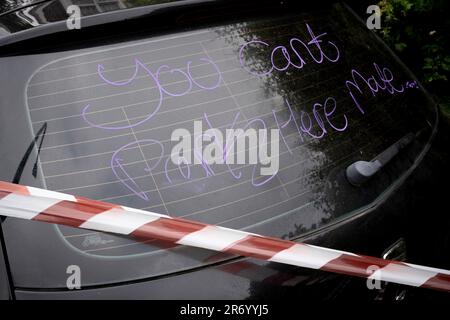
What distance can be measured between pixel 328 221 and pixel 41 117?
3.41ft

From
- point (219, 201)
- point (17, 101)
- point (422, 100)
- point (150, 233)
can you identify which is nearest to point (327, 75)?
point (422, 100)

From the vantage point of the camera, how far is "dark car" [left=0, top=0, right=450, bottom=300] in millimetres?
1593

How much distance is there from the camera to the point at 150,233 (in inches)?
61.8

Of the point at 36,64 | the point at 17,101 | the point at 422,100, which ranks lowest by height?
the point at 422,100

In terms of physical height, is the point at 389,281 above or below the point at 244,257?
below

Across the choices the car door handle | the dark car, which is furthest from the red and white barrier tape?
the car door handle

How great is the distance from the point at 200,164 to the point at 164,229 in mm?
271

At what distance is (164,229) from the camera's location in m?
1.58

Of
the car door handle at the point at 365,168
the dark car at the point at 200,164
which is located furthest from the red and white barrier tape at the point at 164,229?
the car door handle at the point at 365,168

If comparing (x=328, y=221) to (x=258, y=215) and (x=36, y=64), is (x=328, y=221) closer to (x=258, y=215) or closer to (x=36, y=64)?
(x=258, y=215)

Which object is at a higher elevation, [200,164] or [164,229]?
[200,164]

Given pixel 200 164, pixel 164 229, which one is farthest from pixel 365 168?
pixel 164 229

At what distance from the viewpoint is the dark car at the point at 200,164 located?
159 centimetres

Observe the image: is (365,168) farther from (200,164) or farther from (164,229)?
(164,229)
